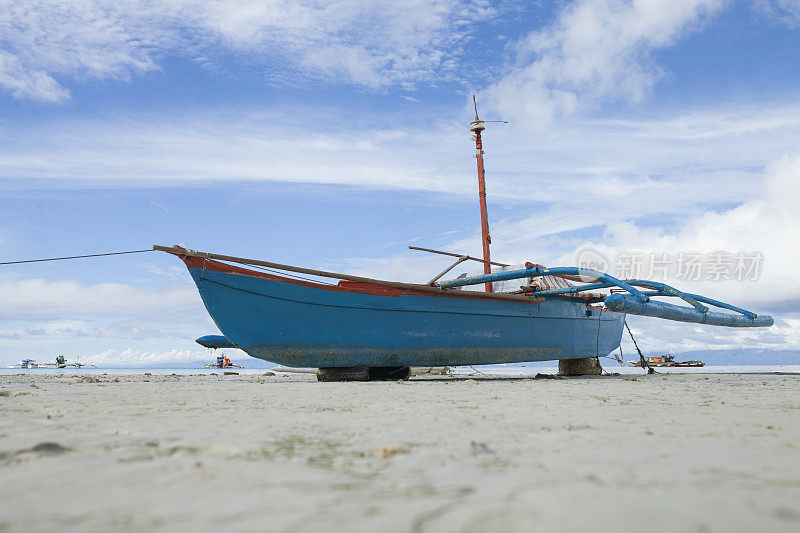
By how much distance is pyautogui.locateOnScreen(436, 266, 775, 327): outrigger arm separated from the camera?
10.5 metres

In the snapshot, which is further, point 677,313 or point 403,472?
point 677,313

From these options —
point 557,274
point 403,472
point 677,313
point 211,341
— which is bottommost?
point 403,472

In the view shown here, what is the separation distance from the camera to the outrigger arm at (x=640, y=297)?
10.5 m

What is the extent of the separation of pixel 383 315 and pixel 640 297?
5616 mm

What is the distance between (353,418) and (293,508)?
201 centimetres

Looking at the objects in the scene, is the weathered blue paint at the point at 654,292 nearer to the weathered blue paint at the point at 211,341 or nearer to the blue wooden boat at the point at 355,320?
the blue wooden boat at the point at 355,320

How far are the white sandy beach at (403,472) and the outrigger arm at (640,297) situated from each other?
716cm

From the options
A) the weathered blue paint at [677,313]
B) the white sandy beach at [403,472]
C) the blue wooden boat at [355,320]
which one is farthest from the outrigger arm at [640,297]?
the white sandy beach at [403,472]

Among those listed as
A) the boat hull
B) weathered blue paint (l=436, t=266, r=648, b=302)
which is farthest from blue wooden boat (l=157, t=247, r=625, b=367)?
weathered blue paint (l=436, t=266, r=648, b=302)

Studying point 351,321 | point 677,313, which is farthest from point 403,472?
point 677,313

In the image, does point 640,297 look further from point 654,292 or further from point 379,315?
point 379,315

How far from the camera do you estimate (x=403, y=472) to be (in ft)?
6.12

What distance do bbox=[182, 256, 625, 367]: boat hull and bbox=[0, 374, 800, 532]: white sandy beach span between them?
18.9 ft

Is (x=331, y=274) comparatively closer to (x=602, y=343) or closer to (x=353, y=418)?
(x=353, y=418)
